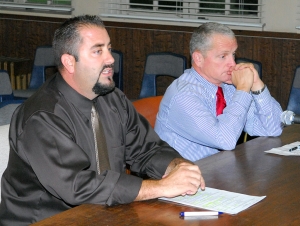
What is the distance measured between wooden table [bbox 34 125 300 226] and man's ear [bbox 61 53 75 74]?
0.61 meters

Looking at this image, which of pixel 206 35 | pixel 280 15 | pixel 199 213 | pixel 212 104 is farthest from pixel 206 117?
pixel 280 15

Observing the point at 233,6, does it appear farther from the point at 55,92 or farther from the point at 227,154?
the point at 55,92

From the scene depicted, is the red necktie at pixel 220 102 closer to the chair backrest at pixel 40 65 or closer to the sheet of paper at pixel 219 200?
the sheet of paper at pixel 219 200

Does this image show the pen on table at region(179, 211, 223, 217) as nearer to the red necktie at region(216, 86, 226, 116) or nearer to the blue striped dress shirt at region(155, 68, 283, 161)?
the blue striped dress shirt at region(155, 68, 283, 161)

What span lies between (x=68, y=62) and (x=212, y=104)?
1.08 metres

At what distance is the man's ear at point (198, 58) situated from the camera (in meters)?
3.46

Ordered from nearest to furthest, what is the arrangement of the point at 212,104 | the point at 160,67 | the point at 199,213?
1. the point at 199,213
2. the point at 212,104
3. the point at 160,67

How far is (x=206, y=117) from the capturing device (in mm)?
3166

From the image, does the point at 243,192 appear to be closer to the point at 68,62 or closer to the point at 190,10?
the point at 68,62

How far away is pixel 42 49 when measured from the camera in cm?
702

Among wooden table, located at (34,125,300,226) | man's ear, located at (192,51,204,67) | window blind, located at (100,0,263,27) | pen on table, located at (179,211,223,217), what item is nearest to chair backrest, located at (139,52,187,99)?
window blind, located at (100,0,263,27)

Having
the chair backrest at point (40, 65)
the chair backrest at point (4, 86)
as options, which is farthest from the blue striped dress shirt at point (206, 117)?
the chair backrest at point (40, 65)

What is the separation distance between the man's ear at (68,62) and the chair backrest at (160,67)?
3.75 metres

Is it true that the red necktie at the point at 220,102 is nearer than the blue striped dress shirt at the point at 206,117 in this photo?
No
